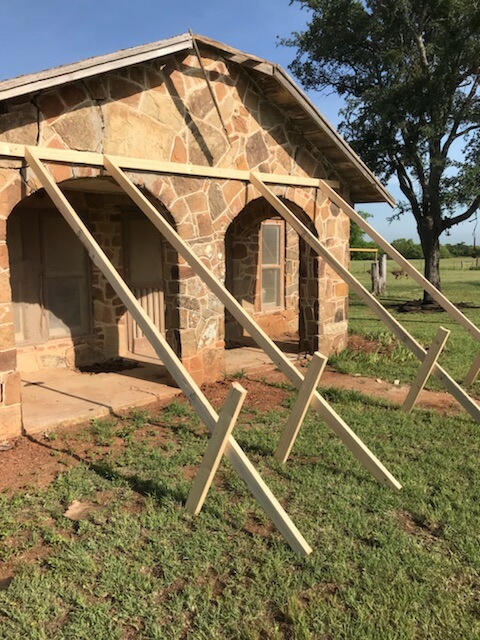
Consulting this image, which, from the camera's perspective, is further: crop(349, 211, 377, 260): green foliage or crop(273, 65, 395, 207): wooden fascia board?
crop(349, 211, 377, 260): green foliage

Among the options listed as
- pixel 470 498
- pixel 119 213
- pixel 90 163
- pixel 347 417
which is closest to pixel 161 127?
pixel 90 163

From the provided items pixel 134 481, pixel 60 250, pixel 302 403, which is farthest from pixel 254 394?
pixel 60 250

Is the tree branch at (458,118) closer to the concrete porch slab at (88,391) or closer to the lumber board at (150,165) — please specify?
the lumber board at (150,165)

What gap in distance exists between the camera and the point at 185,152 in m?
6.39

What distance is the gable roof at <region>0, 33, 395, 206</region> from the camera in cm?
466

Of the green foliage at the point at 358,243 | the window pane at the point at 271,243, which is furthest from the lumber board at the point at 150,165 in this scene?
the green foliage at the point at 358,243

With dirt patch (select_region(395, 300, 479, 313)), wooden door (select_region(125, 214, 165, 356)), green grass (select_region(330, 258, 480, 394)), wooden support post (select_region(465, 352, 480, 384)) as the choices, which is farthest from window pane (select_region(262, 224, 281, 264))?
dirt patch (select_region(395, 300, 479, 313))

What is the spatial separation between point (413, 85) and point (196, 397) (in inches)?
571

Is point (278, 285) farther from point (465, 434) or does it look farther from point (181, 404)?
point (465, 434)

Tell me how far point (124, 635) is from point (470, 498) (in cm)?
263

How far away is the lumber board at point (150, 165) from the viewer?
4988 millimetres

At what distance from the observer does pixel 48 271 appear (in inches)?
298

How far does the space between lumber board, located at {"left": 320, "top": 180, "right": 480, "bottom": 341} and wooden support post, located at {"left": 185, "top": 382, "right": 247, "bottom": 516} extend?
3.89 meters

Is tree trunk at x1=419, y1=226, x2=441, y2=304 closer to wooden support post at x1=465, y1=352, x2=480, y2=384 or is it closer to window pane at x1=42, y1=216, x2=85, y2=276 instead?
wooden support post at x1=465, y1=352, x2=480, y2=384
